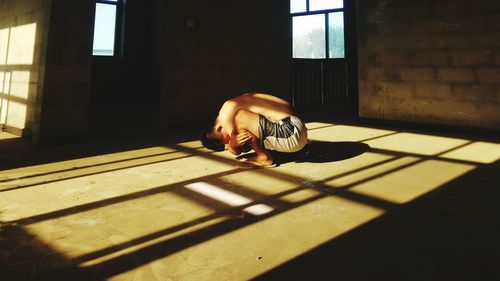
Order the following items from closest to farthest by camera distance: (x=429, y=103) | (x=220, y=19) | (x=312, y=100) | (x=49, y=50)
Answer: (x=49, y=50) < (x=429, y=103) < (x=220, y=19) < (x=312, y=100)

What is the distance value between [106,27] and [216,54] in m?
5.22

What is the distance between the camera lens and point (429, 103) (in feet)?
15.2

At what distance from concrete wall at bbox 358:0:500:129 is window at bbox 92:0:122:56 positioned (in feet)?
22.2

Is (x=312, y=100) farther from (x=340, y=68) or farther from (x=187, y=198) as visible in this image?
(x=187, y=198)

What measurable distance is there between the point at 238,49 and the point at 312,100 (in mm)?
3012

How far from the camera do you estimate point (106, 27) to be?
8789 mm

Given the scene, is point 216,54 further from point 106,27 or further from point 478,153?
point 106,27

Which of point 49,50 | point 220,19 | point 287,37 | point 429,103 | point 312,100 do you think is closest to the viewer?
point 49,50

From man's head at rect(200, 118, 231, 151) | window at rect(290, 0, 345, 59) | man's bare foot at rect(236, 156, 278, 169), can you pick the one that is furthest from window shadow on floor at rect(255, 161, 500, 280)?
window at rect(290, 0, 345, 59)

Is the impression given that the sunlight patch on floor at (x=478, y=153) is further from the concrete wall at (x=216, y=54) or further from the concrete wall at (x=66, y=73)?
the concrete wall at (x=66, y=73)

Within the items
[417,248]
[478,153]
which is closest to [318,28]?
[478,153]

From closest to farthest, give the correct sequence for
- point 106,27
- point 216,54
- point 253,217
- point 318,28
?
point 253,217 < point 216,54 < point 318,28 < point 106,27

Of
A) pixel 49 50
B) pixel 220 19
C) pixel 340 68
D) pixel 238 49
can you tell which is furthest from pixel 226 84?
pixel 340 68

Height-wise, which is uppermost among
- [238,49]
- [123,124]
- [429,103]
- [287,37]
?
[287,37]
